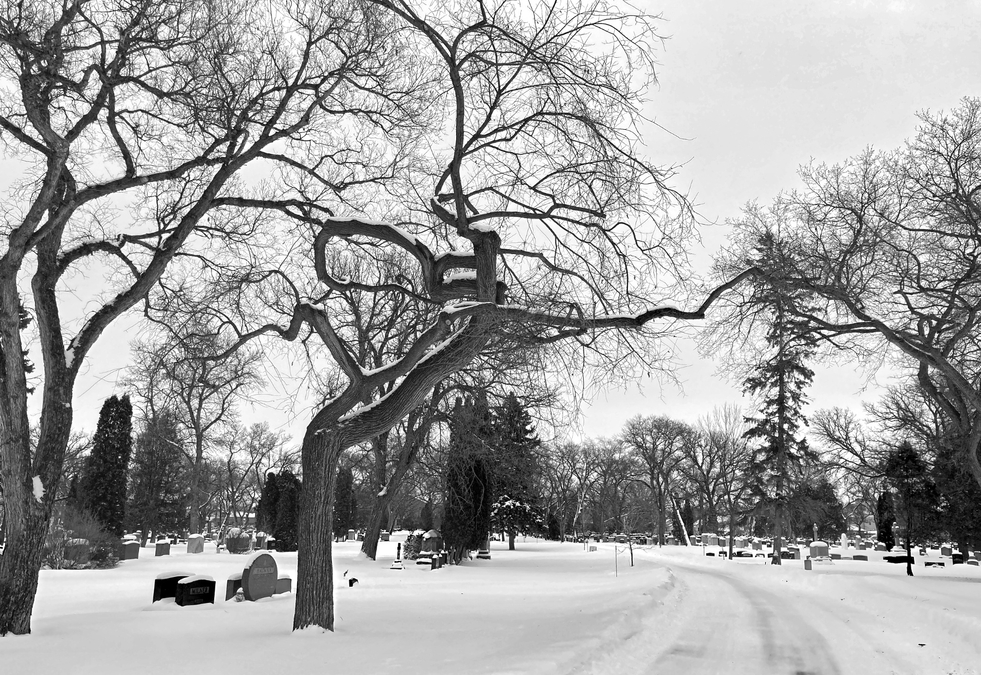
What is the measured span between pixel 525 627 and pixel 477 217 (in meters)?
6.07

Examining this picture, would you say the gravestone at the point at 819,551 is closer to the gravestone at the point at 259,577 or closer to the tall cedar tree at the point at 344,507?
the gravestone at the point at 259,577

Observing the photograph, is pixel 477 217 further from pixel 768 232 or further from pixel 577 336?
pixel 768 232

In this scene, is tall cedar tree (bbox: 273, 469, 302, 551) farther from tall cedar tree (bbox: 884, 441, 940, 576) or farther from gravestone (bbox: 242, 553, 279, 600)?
tall cedar tree (bbox: 884, 441, 940, 576)

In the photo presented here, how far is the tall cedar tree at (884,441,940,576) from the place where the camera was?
2570 centimetres

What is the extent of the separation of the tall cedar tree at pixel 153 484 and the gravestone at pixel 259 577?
30.0 metres

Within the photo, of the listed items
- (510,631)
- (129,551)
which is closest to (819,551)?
(510,631)

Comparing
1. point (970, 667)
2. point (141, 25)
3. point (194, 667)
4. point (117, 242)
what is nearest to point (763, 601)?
point (970, 667)

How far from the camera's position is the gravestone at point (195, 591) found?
11.7 meters

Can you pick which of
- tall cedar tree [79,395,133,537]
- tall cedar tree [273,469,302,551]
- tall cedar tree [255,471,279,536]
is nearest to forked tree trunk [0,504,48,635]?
tall cedar tree [273,469,302,551]

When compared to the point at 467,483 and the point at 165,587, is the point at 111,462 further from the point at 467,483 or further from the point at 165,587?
the point at 165,587

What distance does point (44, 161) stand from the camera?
10.7m

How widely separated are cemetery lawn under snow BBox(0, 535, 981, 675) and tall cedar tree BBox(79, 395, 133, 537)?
2136 cm

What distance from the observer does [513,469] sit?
2481 cm

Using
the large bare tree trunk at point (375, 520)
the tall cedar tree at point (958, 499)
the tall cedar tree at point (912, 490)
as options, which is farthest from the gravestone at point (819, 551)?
the large bare tree trunk at point (375, 520)
